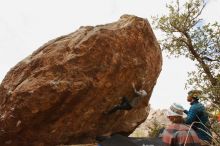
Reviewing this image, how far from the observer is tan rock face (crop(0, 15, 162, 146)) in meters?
13.0

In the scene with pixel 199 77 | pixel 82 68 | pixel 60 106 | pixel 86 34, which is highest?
pixel 86 34

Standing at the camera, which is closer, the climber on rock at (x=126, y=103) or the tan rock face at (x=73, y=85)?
the tan rock face at (x=73, y=85)

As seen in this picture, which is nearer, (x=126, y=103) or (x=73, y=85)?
(x=73, y=85)

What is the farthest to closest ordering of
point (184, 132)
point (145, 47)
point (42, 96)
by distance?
point (145, 47) < point (42, 96) < point (184, 132)

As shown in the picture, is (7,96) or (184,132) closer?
(184,132)

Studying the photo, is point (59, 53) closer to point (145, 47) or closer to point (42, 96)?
point (42, 96)

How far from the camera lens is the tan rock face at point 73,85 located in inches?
512

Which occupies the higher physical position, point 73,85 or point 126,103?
point 73,85

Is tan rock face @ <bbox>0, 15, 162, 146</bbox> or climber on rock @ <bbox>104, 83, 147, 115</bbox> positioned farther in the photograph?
climber on rock @ <bbox>104, 83, 147, 115</bbox>

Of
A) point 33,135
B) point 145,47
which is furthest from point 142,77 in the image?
point 33,135

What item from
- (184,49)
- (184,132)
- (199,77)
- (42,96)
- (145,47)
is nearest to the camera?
(184,132)

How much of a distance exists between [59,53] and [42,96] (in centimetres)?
169

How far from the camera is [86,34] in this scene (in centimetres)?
1414

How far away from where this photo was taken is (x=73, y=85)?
1309 centimetres
